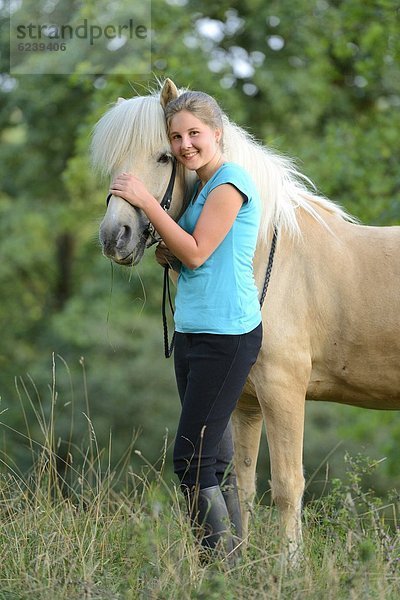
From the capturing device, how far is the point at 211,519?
3.30 meters

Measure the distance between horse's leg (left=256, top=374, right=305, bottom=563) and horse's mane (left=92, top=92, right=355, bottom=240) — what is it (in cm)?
72

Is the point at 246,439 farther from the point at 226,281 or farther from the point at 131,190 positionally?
the point at 131,190

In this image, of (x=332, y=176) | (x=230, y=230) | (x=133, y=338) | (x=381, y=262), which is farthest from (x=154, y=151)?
(x=133, y=338)

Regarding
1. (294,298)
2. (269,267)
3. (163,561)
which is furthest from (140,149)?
(163,561)

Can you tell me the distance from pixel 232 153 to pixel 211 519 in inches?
60.1

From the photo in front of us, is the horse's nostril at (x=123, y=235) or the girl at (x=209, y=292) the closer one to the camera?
the girl at (x=209, y=292)

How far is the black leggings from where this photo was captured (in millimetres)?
3211

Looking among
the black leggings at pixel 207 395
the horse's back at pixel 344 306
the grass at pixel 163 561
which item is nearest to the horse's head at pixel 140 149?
the black leggings at pixel 207 395

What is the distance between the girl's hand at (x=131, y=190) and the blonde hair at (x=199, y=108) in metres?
0.29

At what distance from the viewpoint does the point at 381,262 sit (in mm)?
3977

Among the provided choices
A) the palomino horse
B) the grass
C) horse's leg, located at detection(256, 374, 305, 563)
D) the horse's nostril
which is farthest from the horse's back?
the horse's nostril

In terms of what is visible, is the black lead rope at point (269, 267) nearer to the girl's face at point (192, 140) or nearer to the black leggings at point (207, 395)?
the black leggings at point (207, 395)

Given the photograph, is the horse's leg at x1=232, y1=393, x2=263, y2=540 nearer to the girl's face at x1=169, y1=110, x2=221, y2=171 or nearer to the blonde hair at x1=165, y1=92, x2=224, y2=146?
the girl's face at x1=169, y1=110, x2=221, y2=171

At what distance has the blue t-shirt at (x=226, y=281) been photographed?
10.5ft
